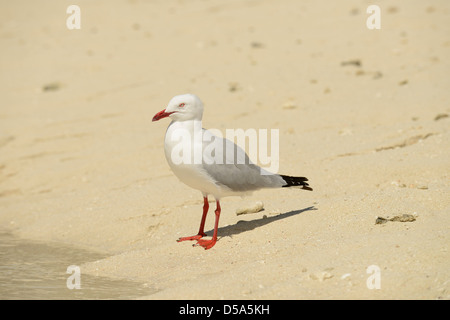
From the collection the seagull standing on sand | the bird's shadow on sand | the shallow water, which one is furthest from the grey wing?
the shallow water

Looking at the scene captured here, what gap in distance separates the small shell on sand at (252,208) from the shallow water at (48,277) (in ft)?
4.76

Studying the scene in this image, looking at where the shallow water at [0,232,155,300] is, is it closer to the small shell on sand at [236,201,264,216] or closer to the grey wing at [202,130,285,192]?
the grey wing at [202,130,285,192]

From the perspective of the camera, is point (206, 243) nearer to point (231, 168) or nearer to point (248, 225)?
point (248, 225)

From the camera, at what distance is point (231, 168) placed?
6.53 metres

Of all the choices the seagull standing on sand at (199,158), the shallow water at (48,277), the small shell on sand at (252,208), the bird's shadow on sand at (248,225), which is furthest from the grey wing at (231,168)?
the shallow water at (48,277)

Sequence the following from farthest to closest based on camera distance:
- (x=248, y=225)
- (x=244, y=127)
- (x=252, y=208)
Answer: (x=244, y=127) < (x=252, y=208) < (x=248, y=225)

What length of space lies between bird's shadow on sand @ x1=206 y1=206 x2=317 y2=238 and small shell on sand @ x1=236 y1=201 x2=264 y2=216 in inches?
10.1

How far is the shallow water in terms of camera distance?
572 centimetres

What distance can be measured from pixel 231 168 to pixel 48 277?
6.15 feet

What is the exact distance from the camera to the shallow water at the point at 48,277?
18.8 ft

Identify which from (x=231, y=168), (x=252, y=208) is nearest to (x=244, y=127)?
(x=252, y=208)

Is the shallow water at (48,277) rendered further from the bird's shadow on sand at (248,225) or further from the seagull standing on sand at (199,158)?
the bird's shadow on sand at (248,225)
